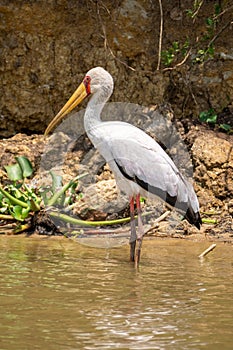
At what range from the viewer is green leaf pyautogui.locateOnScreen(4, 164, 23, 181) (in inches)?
300

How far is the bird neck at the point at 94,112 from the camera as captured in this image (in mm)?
6797

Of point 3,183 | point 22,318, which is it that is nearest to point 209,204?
point 3,183

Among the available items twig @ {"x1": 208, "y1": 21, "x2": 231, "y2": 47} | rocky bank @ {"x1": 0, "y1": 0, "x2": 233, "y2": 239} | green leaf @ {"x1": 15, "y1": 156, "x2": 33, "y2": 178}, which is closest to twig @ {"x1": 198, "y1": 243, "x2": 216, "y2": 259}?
green leaf @ {"x1": 15, "y1": 156, "x2": 33, "y2": 178}

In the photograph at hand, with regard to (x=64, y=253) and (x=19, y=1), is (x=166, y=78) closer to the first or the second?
(x=19, y=1)

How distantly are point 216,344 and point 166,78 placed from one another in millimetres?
5379

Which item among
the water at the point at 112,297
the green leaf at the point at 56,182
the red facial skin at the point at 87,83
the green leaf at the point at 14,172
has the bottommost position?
the water at the point at 112,297

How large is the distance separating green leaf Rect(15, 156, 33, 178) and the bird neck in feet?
3.37

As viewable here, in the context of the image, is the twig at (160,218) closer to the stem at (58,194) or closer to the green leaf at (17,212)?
the stem at (58,194)

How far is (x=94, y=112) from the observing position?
686 centimetres

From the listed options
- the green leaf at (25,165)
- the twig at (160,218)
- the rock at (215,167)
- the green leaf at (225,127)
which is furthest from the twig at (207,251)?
the green leaf at (225,127)

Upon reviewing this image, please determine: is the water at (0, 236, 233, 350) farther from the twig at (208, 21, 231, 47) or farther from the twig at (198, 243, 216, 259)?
the twig at (208, 21, 231, 47)

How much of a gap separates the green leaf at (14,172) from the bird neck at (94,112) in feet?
3.69

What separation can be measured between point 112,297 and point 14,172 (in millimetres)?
3125

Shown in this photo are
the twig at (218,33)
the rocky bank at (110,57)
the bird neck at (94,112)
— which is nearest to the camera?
the bird neck at (94,112)
